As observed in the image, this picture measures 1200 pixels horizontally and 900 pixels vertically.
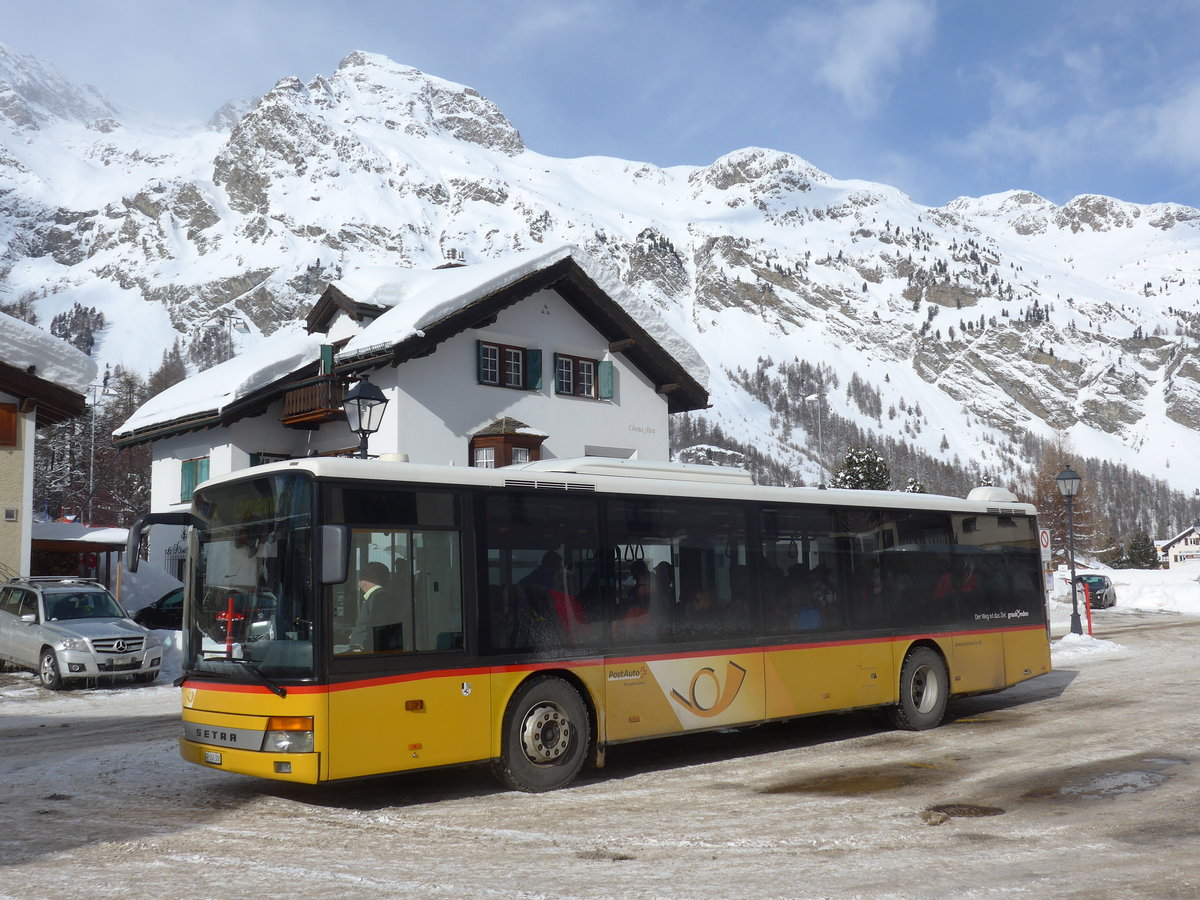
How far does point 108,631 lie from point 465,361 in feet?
40.5

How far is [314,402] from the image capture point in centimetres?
3067

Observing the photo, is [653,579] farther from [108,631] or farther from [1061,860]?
[108,631]

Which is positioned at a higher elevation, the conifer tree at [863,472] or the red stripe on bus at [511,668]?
the conifer tree at [863,472]

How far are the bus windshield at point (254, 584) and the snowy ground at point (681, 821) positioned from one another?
1.21 metres

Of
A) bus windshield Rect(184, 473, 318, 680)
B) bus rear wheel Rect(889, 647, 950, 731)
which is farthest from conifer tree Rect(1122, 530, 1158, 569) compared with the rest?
bus windshield Rect(184, 473, 318, 680)

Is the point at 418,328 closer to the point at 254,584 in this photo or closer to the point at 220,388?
the point at 220,388

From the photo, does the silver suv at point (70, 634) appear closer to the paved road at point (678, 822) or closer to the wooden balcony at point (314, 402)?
the paved road at point (678, 822)

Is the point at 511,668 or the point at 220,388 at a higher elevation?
the point at 220,388

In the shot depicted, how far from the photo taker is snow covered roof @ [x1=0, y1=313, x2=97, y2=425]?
2691 cm

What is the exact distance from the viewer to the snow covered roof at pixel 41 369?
26.9 m

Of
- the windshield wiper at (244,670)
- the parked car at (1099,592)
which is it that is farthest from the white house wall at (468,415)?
the parked car at (1099,592)

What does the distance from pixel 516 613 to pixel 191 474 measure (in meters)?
26.6

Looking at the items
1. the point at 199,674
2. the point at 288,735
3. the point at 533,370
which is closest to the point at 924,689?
the point at 288,735

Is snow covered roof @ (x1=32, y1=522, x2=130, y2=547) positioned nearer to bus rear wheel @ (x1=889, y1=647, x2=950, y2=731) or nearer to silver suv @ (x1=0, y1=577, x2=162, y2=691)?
silver suv @ (x1=0, y1=577, x2=162, y2=691)
